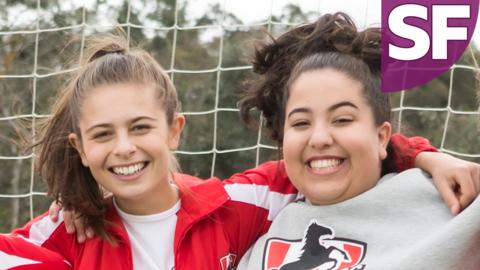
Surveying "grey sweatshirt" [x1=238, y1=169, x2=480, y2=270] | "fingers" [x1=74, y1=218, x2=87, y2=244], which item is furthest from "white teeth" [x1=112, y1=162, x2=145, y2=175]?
"grey sweatshirt" [x1=238, y1=169, x2=480, y2=270]

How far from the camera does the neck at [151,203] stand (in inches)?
56.7

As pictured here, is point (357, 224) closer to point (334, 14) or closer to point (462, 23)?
point (334, 14)

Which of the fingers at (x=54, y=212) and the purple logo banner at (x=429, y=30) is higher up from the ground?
the purple logo banner at (x=429, y=30)

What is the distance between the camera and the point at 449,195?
128cm

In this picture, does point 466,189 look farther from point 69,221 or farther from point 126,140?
point 69,221

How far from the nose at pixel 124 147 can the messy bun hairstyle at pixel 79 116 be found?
0.35 ft

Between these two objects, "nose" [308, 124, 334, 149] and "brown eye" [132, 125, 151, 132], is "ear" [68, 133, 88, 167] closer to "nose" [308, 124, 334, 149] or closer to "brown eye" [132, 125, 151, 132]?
"brown eye" [132, 125, 151, 132]

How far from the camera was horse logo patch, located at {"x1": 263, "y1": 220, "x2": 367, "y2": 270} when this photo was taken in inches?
50.9

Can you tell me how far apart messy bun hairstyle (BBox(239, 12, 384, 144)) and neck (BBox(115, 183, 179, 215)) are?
230 mm

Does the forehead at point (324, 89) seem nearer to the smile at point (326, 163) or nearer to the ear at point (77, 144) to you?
the smile at point (326, 163)

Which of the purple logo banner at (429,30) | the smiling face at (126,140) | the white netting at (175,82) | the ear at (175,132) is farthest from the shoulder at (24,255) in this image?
the white netting at (175,82)

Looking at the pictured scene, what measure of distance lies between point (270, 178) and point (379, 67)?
289mm

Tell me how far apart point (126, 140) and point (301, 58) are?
13.8 inches

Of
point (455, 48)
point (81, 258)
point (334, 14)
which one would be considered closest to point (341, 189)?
point (334, 14)
